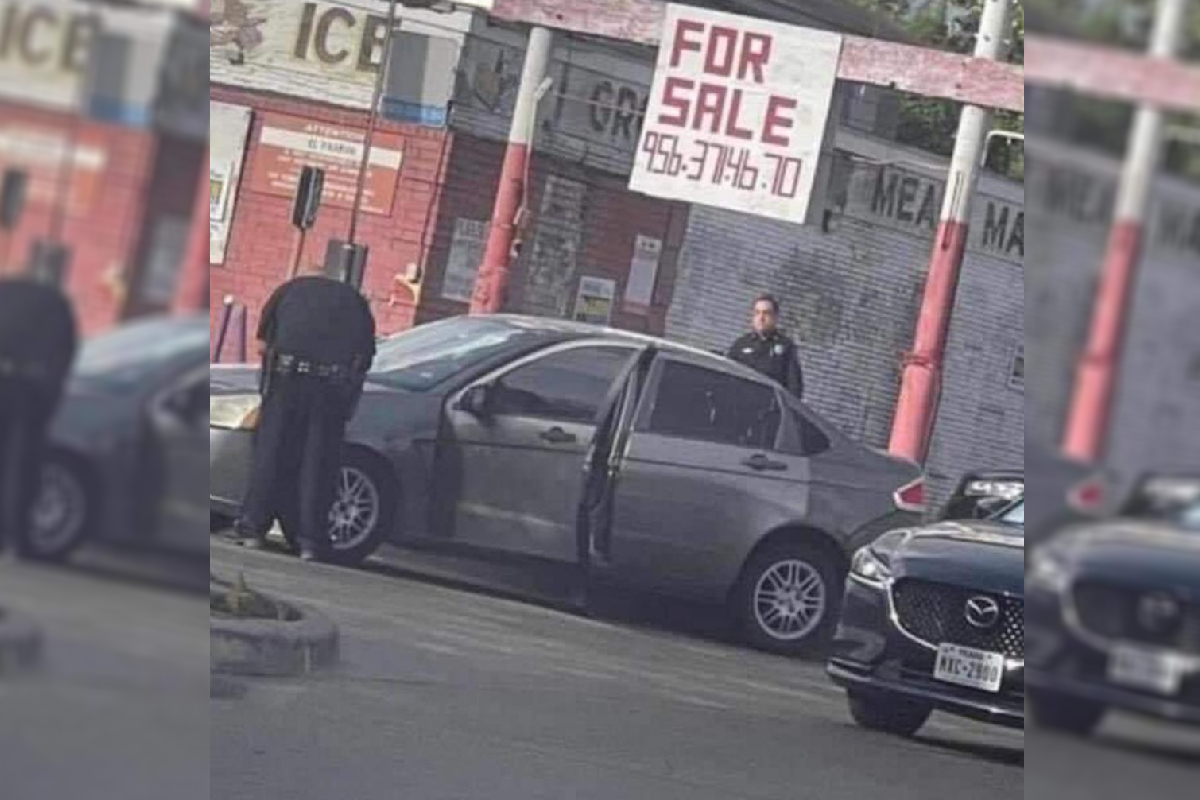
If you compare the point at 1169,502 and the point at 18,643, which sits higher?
the point at 1169,502

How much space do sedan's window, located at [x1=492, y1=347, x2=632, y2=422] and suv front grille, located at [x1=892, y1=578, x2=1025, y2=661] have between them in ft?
1.07

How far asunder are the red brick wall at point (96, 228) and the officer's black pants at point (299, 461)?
1.10 feet

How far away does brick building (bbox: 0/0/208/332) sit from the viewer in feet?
7.04

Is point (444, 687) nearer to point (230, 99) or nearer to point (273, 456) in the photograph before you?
point (273, 456)

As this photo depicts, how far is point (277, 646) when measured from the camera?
8.32 feet

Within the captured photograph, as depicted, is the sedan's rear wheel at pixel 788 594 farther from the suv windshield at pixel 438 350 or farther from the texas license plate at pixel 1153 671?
the texas license plate at pixel 1153 671

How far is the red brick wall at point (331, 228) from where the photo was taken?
2377 millimetres

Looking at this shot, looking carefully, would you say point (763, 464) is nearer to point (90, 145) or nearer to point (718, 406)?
point (718, 406)

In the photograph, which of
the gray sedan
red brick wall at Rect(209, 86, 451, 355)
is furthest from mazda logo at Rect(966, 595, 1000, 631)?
red brick wall at Rect(209, 86, 451, 355)

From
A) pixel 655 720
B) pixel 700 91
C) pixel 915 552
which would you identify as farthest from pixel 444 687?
pixel 700 91

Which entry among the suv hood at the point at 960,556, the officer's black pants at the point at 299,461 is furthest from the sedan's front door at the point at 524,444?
the suv hood at the point at 960,556

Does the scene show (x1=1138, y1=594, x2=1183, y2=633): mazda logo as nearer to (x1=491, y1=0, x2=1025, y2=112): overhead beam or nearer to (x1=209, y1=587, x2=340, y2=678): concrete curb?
(x1=491, y1=0, x2=1025, y2=112): overhead beam

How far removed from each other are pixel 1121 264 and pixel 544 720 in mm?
789

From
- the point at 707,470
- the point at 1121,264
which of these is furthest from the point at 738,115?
the point at 1121,264
